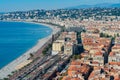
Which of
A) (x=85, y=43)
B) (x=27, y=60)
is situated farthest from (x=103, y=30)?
(x=27, y=60)

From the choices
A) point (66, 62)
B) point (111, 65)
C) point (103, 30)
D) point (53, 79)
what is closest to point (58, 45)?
point (66, 62)

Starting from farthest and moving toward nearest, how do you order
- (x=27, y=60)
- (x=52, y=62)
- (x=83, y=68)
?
(x=27, y=60) < (x=52, y=62) < (x=83, y=68)

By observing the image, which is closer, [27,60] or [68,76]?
[68,76]

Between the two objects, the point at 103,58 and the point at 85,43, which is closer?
the point at 103,58

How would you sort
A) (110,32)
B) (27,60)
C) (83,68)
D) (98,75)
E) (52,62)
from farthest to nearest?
(110,32), (27,60), (52,62), (83,68), (98,75)

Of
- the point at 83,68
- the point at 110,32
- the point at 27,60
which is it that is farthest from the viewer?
the point at 110,32

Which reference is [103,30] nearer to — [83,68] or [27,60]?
[27,60]

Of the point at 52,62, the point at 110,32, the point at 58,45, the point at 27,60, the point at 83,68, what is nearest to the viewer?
the point at 83,68

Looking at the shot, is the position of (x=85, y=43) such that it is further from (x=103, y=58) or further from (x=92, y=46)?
(x=103, y=58)
